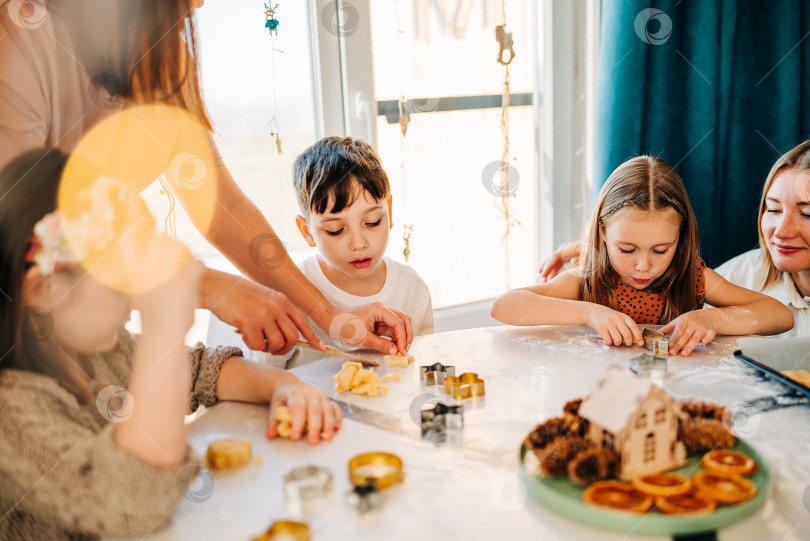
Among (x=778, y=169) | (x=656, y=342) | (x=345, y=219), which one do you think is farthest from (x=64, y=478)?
(x=778, y=169)

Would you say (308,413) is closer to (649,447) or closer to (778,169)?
(649,447)

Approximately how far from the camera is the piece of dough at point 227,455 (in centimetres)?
77

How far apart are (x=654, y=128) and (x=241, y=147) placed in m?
1.28

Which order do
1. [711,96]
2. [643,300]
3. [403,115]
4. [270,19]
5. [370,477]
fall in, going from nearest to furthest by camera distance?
[370,477] < [643,300] < [270,19] < [403,115] < [711,96]

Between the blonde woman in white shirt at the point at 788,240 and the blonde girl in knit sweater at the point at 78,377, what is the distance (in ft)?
3.55

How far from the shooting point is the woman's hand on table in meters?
0.92

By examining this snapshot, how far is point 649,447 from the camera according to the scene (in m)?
0.68

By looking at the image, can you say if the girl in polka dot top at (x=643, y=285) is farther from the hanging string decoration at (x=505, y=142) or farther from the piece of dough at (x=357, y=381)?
the hanging string decoration at (x=505, y=142)

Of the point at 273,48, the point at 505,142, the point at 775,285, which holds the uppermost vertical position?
the point at 273,48

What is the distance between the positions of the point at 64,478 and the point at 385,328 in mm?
644

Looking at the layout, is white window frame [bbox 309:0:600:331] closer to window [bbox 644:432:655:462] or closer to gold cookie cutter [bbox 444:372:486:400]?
gold cookie cutter [bbox 444:372:486:400]

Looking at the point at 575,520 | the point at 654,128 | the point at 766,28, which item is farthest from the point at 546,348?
the point at 766,28

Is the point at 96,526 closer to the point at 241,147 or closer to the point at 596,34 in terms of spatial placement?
Answer: the point at 241,147

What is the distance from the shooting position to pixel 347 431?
0.86 metres
